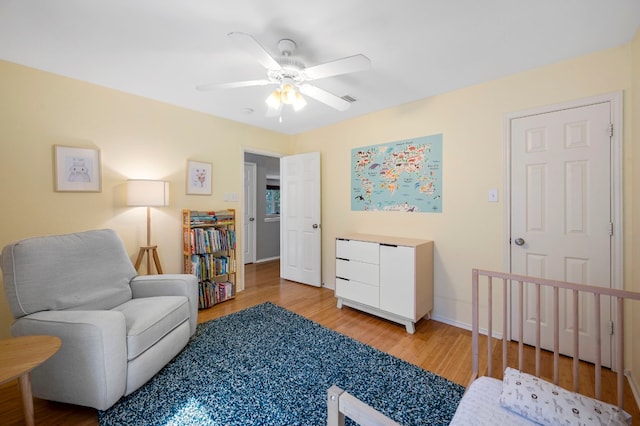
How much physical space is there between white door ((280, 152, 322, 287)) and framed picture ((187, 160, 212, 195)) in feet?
4.01

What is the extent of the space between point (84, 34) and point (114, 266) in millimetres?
1696

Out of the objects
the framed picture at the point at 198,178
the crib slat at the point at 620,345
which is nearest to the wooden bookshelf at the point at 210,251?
the framed picture at the point at 198,178

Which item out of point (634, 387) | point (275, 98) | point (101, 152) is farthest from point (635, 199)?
point (101, 152)

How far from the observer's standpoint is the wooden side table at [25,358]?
3.81 ft

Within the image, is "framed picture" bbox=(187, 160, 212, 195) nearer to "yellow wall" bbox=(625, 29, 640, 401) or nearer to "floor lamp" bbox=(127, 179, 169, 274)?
"floor lamp" bbox=(127, 179, 169, 274)

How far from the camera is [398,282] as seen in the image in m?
2.56

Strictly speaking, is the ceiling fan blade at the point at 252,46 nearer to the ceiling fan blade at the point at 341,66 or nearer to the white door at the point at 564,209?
the ceiling fan blade at the point at 341,66

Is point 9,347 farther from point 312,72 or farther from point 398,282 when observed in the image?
point 398,282

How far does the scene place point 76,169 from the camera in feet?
7.91

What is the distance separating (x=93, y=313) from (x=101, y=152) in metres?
1.72

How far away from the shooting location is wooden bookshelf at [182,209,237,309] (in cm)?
306

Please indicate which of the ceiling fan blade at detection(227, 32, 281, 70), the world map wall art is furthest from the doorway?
the ceiling fan blade at detection(227, 32, 281, 70)

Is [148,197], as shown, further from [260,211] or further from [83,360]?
[260,211]

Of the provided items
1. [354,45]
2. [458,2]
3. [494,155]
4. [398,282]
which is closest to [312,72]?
[354,45]
